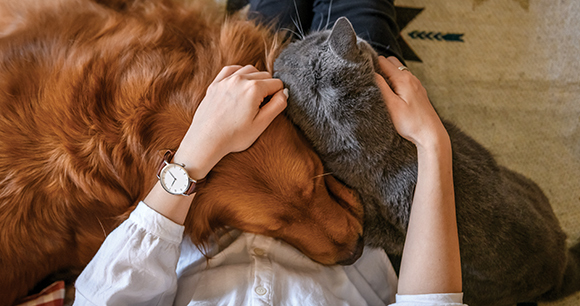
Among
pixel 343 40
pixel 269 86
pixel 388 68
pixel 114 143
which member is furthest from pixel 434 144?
pixel 114 143

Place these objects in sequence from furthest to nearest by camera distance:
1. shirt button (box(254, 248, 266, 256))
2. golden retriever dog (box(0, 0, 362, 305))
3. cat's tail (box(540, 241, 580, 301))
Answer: cat's tail (box(540, 241, 580, 301)) → shirt button (box(254, 248, 266, 256)) → golden retriever dog (box(0, 0, 362, 305))

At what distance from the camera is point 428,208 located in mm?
958

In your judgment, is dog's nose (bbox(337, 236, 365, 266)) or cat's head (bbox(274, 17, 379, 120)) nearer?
cat's head (bbox(274, 17, 379, 120))

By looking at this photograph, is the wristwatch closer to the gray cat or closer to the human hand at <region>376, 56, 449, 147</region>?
the gray cat

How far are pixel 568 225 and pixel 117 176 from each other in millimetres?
1867

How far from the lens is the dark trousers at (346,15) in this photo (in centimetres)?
135

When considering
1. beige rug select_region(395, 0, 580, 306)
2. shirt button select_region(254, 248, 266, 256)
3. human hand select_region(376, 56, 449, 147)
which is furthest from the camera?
beige rug select_region(395, 0, 580, 306)

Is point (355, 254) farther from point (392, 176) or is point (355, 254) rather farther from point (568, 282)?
point (568, 282)

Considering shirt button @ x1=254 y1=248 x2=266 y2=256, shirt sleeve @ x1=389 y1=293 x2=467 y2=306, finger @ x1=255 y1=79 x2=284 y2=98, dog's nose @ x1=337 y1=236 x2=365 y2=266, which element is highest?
finger @ x1=255 y1=79 x2=284 y2=98

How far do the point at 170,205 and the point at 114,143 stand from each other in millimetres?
212

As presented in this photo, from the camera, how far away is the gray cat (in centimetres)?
95

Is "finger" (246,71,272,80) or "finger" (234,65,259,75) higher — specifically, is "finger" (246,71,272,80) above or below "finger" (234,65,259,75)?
below

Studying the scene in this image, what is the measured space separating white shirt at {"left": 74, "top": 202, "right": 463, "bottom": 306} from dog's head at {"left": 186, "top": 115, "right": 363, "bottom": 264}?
0.23 feet

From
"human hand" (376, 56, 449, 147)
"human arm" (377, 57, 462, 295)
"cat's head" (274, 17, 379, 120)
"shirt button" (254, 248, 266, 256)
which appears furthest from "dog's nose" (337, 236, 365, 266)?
"cat's head" (274, 17, 379, 120)
